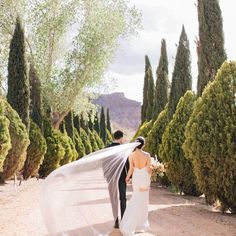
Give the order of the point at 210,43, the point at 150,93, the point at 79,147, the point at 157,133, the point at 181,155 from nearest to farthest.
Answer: the point at 210,43
the point at 181,155
the point at 157,133
the point at 150,93
the point at 79,147

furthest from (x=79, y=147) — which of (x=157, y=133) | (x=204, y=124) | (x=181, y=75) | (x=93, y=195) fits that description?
(x=93, y=195)

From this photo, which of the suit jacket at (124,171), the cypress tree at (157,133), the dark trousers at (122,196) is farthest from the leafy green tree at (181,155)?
the dark trousers at (122,196)

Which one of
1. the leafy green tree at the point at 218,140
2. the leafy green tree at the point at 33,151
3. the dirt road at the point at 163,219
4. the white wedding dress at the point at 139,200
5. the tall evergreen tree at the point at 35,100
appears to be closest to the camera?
the white wedding dress at the point at 139,200

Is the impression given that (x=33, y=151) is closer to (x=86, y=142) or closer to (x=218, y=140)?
(x=218, y=140)

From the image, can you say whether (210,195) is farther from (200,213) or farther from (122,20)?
(122,20)

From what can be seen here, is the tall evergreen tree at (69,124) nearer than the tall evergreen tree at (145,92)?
No

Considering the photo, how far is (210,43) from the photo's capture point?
58.6 ft

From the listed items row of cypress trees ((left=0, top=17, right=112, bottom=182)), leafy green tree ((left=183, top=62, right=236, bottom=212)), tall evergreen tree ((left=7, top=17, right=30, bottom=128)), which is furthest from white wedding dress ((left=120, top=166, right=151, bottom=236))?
tall evergreen tree ((left=7, top=17, right=30, bottom=128))

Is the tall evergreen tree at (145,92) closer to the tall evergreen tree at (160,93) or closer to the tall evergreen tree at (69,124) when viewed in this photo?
the tall evergreen tree at (69,124)

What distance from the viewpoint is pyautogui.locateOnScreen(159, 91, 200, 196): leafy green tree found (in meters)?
18.1

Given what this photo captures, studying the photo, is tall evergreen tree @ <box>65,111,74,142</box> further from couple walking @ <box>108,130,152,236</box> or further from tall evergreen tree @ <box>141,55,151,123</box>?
couple walking @ <box>108,130,152,236</box>

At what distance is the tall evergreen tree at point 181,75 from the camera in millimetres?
22562

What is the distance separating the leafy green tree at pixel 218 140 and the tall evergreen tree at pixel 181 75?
355 inches

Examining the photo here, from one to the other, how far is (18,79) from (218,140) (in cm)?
1339
